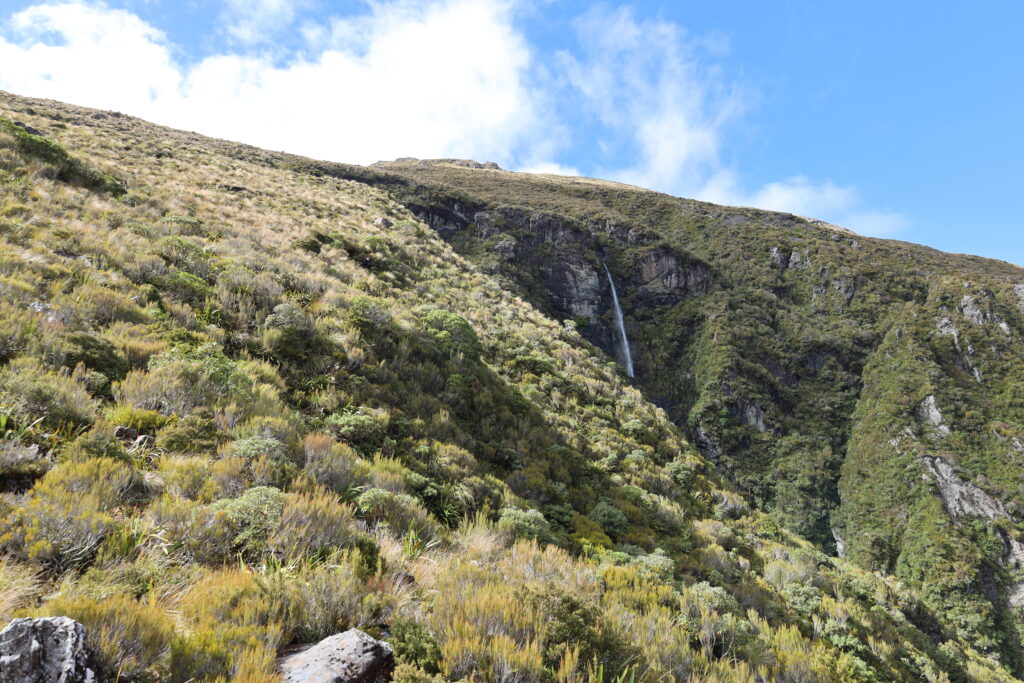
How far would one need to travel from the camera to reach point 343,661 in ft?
7.61

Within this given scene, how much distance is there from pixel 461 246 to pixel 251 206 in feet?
115

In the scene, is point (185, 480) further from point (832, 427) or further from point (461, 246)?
point (832, 427)

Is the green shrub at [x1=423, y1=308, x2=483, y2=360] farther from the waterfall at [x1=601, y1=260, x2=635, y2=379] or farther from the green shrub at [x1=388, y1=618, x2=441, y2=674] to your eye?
the waterfall at [x1=601, y1=260, x2=635, y2=379]

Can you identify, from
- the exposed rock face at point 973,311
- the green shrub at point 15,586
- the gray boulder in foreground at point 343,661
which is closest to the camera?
the green shrub at point 15,586

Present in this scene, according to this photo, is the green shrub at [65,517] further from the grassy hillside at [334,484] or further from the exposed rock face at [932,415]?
the exposed rock face at [932,415]

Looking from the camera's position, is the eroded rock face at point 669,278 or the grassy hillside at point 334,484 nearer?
the grassy hillside at point 334,484

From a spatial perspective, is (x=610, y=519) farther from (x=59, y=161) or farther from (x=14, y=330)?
(x=59, y=161)

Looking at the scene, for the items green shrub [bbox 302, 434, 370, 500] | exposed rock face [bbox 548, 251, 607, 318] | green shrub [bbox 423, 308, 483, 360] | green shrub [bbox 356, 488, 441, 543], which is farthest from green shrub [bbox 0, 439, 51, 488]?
exposed rock face [bbox 548, 251, 607, 318]

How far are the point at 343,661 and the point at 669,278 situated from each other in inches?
2518

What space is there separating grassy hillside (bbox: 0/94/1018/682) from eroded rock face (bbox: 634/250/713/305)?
46.8 meters

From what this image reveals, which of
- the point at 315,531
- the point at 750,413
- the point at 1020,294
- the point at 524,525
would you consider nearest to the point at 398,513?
the point at 315,531

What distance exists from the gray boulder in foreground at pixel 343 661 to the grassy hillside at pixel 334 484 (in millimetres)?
190

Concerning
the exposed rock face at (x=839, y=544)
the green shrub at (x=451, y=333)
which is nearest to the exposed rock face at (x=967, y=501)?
the exposed rock face at (x=839, y=544)

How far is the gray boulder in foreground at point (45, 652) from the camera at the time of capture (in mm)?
1622
